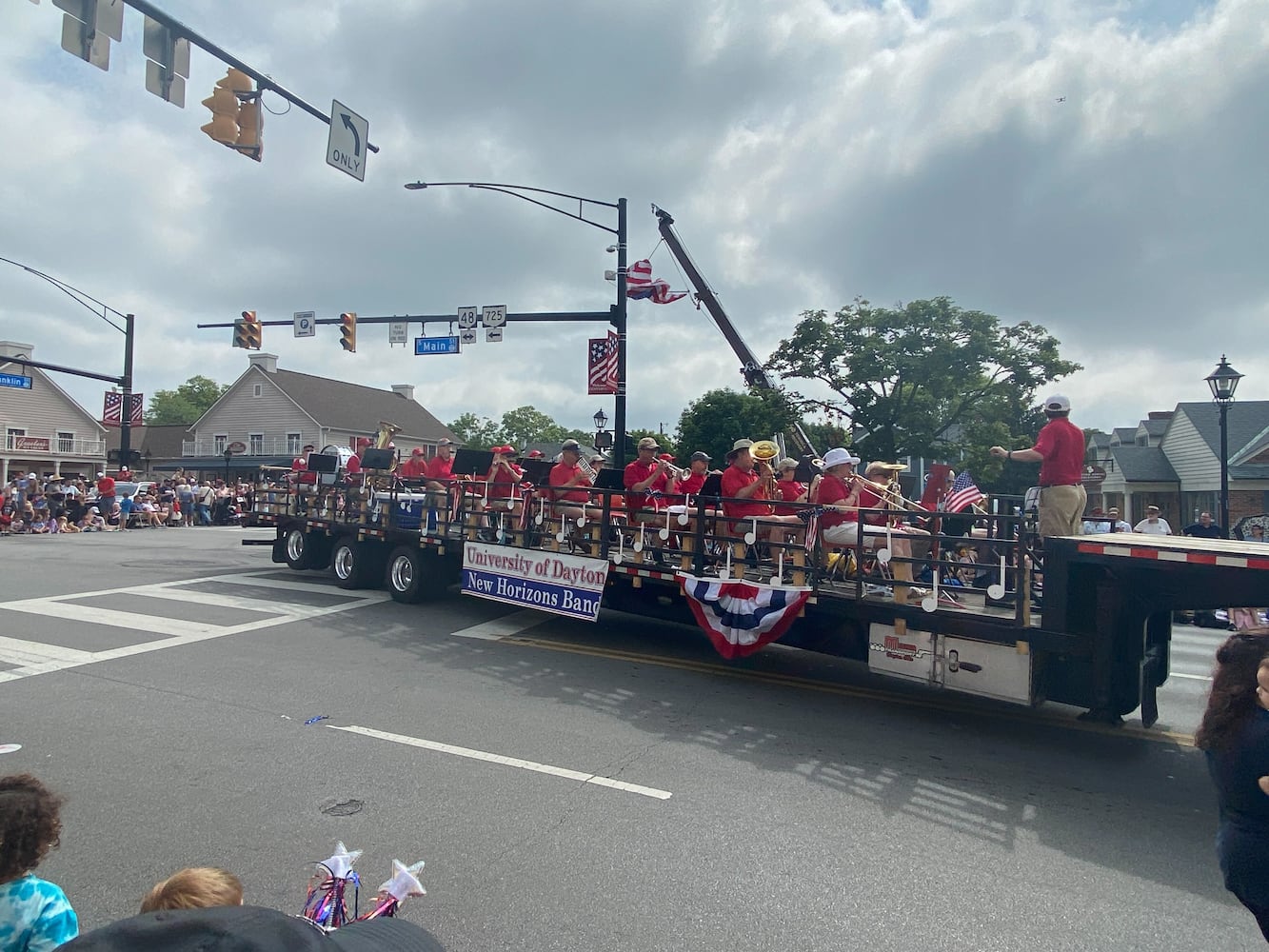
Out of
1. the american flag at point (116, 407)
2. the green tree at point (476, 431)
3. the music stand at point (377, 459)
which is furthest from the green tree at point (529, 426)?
the music stand at point (377, 459)

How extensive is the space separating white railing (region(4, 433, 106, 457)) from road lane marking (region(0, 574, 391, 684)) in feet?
126

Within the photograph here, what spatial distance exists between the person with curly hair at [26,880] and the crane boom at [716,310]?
17.7 m

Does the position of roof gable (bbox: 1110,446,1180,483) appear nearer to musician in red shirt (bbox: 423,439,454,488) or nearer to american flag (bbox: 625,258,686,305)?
american flag (bbox: 625,258,686,305)

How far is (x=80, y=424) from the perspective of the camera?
46.3 metres

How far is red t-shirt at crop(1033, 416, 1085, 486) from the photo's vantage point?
270 inches

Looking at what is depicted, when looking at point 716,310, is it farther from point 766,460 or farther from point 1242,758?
point 1242,758

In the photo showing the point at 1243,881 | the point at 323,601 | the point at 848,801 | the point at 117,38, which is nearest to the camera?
the point at 1243,881

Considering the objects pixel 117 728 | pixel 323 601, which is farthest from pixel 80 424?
pixel 117 728

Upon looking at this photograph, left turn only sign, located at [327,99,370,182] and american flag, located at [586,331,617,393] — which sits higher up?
left turn only sign, located at [327,99,370,182]

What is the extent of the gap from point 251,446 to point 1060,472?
4797 centimetres

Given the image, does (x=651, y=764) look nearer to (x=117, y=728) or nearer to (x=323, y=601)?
(x=117, y=728)

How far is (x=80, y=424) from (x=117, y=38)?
155 feet

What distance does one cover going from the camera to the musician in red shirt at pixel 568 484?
922 cm

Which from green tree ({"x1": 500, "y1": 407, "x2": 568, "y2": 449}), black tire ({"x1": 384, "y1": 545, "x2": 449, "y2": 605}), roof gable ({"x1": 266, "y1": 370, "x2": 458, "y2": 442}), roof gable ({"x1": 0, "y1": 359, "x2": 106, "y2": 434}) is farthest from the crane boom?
green tree ({"x1": 500, "y1": 407, "x2": 568, "y2": 449})
